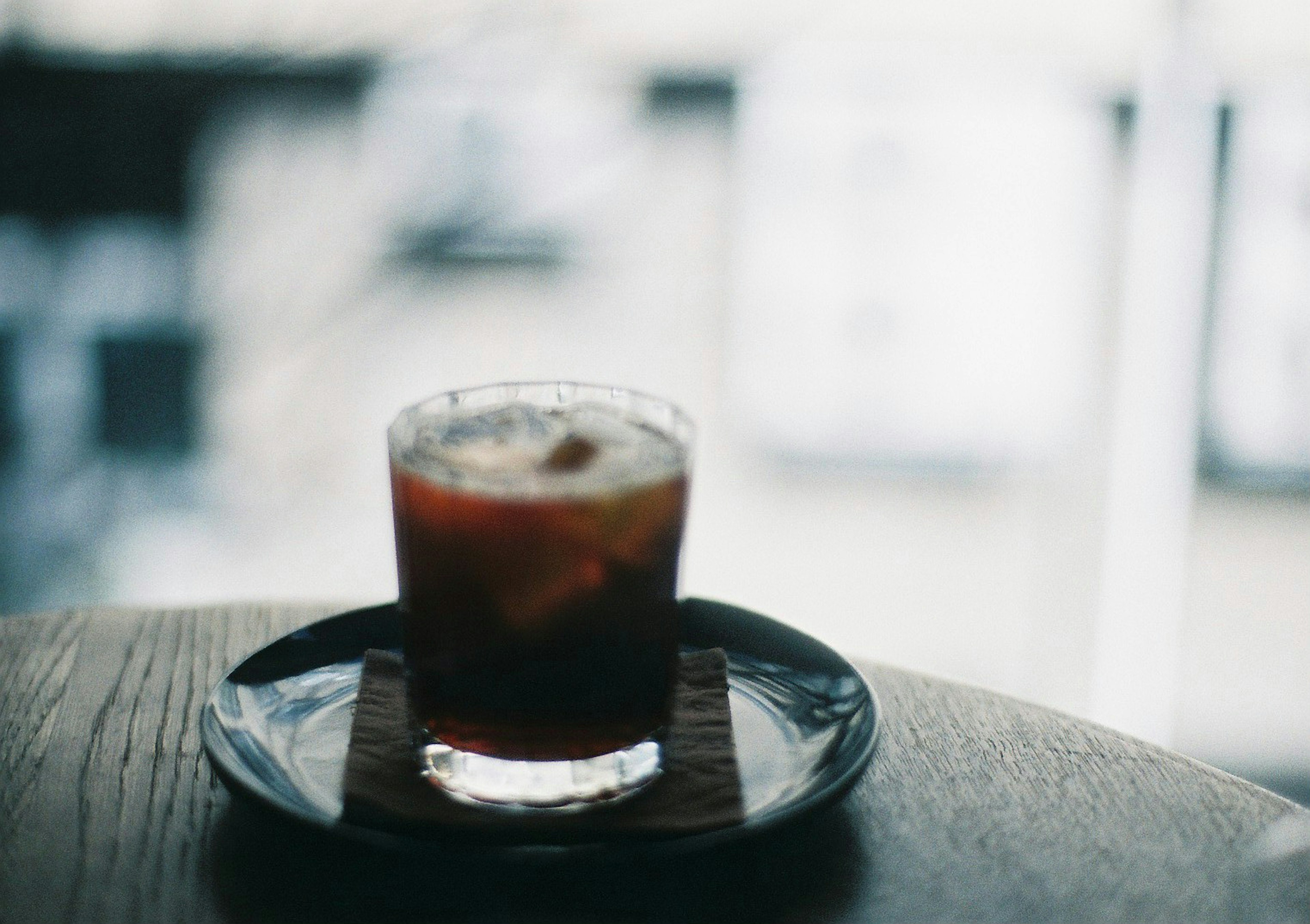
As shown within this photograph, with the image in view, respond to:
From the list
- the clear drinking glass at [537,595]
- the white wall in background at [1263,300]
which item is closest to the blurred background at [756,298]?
the white wall in background at [1263,300]

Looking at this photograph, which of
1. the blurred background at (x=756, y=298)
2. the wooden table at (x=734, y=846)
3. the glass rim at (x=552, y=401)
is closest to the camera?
the wooden table at (x=734, y=846)

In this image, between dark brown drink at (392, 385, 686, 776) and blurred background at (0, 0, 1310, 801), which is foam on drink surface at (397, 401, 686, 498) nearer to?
dark brown drink at (392, 385, 686, 776)

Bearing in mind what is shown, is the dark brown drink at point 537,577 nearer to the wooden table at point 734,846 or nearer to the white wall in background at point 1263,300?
the wooden table at point 734,846

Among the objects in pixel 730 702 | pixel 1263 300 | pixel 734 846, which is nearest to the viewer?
pixel 734 846

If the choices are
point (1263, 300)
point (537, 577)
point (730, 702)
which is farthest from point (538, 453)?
point (1263, 300)

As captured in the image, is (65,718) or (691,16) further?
(691,16)

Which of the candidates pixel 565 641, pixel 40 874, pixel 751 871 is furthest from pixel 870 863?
pixel 40 874

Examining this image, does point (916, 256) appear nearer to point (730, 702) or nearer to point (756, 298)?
point (756, 298)

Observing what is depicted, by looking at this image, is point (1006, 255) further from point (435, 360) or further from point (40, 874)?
point (40, 874)
